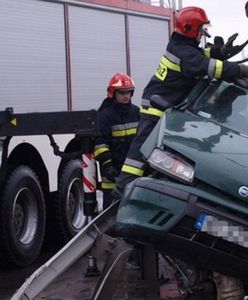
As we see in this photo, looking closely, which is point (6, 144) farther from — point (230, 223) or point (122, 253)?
point (230, 223)

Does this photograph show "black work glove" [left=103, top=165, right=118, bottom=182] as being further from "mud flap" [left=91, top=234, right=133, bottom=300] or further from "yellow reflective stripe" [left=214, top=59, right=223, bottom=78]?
"yellow reflective stripe" [left=214, top=59, right=223, bottom=78]

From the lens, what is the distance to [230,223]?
424 centimetres

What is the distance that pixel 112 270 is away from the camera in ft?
16.6

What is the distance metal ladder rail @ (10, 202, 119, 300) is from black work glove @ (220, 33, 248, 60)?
133 cm

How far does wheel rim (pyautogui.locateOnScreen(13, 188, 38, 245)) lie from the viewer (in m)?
7.99

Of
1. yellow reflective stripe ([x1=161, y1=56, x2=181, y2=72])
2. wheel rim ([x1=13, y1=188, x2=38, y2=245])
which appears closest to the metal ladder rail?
yellow reflective stripe ([x1=161, y1=56, x2=181, y2=72])

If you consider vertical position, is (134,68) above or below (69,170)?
above

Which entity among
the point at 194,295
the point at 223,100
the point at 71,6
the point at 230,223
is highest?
the point at 71,6

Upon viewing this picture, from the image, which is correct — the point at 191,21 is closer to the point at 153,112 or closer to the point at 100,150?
the point at 153,112

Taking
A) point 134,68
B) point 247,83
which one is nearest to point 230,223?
point 247,83

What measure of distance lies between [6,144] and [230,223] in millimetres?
3778

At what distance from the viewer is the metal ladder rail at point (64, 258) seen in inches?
198

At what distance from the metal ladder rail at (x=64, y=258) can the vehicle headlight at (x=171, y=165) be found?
95 centimetres

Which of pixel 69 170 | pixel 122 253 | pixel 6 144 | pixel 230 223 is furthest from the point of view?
pixel 69 170
